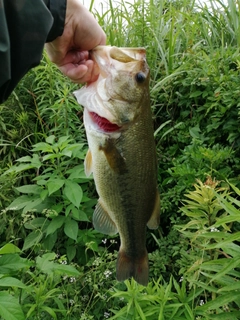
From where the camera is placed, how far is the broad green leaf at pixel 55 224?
3.03 meters

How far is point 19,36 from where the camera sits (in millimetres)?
1265

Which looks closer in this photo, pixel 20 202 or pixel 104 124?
pixel 104 124

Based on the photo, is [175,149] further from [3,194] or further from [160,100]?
[3,194]

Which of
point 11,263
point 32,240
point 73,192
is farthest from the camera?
point 32,240

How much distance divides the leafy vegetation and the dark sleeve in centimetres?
98

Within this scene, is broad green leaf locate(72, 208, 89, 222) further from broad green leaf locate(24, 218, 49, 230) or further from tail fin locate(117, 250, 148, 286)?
tail fin locate(117, 250, 148, 286)

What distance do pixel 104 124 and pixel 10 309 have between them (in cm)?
91

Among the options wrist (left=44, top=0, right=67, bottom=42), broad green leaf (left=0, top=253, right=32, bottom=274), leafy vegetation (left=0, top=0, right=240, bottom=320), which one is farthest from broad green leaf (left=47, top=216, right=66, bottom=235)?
wrist (left=44, top=0, right=67, bottom=42)

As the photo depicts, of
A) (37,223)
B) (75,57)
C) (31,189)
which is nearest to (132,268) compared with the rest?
(75,57)

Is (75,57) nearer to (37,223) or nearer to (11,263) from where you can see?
(11,263)

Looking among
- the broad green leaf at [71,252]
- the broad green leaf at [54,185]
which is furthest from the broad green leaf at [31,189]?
the broad green leaf at [71,252]

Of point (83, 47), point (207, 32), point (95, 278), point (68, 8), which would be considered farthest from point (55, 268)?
point (207, 32)

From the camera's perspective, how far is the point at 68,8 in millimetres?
1823

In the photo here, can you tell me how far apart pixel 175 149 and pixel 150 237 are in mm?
665
